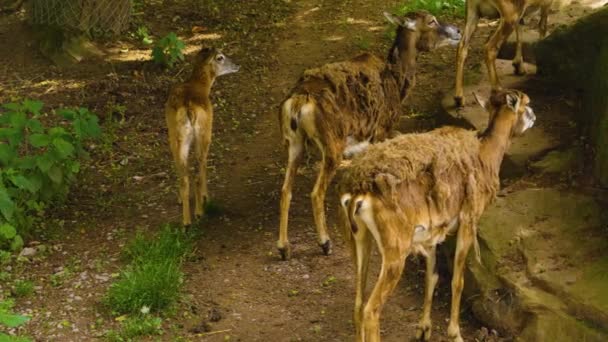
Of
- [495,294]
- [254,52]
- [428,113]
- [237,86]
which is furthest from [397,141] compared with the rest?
[254,52]

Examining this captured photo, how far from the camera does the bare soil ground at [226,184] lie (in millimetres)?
7375

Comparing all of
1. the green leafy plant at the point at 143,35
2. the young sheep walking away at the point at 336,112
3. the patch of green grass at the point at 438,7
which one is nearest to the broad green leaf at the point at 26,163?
the young sheep walking away at the point at 336,112

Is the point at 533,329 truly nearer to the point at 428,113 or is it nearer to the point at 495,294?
the point at 495,294

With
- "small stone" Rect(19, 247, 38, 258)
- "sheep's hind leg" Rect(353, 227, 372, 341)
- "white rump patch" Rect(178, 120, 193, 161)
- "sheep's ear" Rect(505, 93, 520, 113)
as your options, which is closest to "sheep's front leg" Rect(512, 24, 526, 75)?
"sheep's ear" Rect(505, 93, 520, 113)

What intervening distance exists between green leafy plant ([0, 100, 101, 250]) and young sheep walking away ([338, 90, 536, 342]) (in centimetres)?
313

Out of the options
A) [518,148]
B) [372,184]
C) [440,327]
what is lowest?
[440,327]

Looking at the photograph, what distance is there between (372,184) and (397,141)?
64cm

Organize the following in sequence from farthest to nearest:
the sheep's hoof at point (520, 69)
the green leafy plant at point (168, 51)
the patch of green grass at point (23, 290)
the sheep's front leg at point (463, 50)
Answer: the green leafy plant at point (168, 51)
the sheep's hoof at point (520, 69)
the sheep's front leg at point (463, 50)
the patch of green grass at point (23, 290)

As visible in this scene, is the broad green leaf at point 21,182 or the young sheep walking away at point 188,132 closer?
the broad green leaf at point 21,182

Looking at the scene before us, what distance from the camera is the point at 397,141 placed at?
6812mm

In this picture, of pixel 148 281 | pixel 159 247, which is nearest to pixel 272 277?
pixel 159 247

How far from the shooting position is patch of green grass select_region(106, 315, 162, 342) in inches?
274

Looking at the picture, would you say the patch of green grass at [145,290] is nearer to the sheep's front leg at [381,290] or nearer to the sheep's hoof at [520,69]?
the sheep's front leg at [381,290]

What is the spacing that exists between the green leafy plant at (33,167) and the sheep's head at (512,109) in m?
3.74
